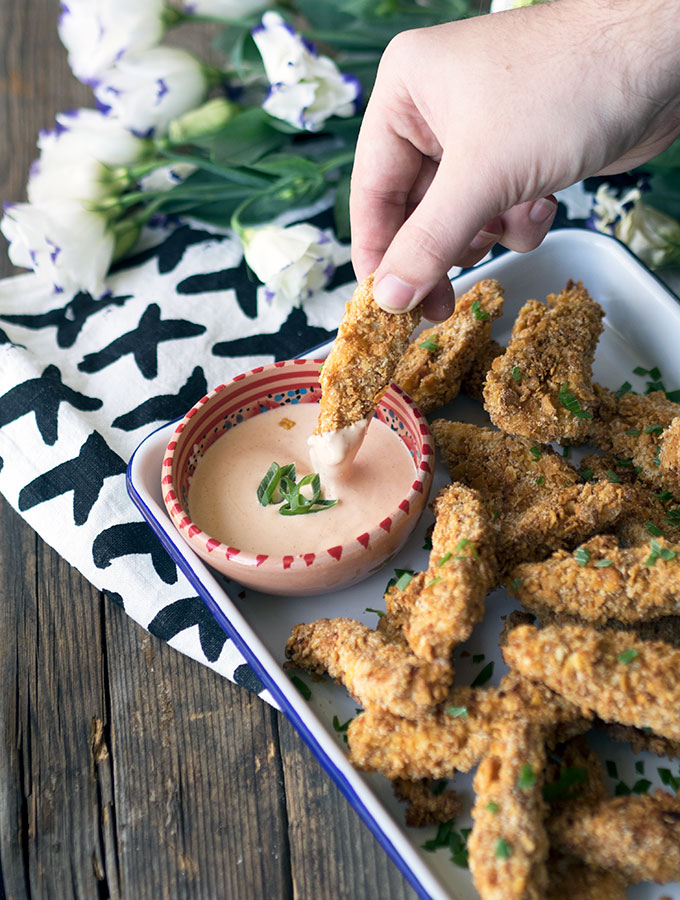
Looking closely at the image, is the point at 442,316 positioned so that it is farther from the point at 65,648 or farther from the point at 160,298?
the point at 65,648

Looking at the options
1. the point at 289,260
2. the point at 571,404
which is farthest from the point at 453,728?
the point at 289,260

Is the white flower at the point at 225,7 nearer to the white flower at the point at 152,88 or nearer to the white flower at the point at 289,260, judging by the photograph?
the white flower at the point at 152,88

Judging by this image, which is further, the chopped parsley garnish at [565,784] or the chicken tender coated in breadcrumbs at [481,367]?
the chicken tender coated in breadcrumbs at [481,367]

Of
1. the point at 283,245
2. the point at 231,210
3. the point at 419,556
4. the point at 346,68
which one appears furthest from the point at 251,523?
the point at 346,68

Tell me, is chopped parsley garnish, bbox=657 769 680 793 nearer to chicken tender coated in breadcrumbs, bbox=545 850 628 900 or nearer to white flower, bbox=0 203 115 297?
chicken tender coated in breadcrumbs, bbox=545 850 628 900

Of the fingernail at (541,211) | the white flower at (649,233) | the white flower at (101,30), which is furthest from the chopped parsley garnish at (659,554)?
the white flower at (101,30)
